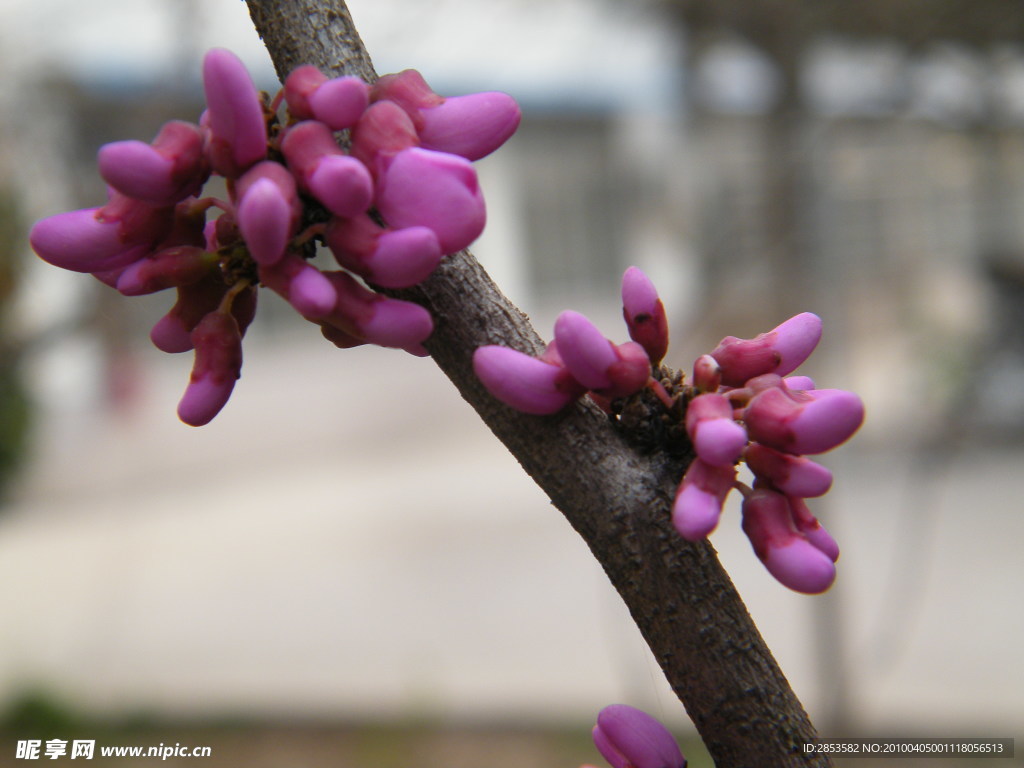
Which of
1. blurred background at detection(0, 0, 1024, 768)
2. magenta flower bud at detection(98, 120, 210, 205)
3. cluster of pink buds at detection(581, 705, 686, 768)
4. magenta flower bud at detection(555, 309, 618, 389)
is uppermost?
magenta flower bud at detection(98, 120, 210, 205)

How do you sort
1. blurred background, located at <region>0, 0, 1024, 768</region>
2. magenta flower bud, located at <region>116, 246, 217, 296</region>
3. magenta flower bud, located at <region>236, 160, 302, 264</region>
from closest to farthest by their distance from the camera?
magenta flower bud, located at <region>236, 160, 302, 264</region>, magenta flower bud, located at <region>116, 246, 217, 296</region>, blurred background, located at <region>0, 0, 1024, 768</region>

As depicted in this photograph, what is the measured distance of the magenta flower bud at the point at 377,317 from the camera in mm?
638

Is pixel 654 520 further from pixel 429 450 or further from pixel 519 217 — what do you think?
pixel 519 217

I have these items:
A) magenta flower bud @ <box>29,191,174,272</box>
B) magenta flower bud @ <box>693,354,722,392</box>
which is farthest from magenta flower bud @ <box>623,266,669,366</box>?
magenta flower bud @ <box>29,191,174,272</box>

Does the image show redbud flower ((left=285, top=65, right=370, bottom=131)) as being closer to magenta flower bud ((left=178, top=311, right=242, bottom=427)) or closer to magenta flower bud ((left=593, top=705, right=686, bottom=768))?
magenta flower bud ((left=178, top=311, right=242, bottom=427))

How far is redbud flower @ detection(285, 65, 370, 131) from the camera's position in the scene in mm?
647

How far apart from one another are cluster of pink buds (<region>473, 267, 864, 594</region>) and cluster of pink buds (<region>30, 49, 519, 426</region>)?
0.30 feet

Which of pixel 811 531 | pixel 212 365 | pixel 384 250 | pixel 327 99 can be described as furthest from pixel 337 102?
pixel 811 531

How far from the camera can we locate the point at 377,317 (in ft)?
2.10

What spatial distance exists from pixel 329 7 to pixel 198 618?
5998 millimetres

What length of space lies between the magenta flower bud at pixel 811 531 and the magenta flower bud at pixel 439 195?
31 cm

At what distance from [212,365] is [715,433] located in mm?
369

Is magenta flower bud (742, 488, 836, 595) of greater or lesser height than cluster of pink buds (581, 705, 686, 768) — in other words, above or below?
above

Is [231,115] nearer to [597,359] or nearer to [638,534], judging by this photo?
[597,359]
